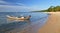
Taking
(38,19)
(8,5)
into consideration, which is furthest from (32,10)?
(38,19)

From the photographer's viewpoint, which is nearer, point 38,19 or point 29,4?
point 29,4

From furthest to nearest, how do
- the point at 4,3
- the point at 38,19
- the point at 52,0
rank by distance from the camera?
1. the point at 38,19
2. the point at 52,0
3. the point at 4,3

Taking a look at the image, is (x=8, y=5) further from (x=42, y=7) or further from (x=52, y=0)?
(x=52, y=0)

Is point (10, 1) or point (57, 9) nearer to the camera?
point (10, 1)

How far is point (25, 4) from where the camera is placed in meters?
2.59

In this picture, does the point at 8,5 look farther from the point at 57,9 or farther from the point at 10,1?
the point at 57,9

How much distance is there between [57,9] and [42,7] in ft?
1.11

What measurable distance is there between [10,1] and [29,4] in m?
0.41

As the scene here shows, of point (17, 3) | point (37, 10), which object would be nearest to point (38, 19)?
point (37, 10)

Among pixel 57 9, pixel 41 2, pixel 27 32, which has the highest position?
pixel 41 2

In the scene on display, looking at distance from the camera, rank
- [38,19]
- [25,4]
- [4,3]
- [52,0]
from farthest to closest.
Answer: [38,19]
[52,0]
[25,4]
[4,3]

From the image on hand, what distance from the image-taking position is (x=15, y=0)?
2.50m

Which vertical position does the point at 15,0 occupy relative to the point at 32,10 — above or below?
above

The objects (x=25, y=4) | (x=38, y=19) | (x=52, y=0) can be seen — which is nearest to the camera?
(x=25, y=4)
